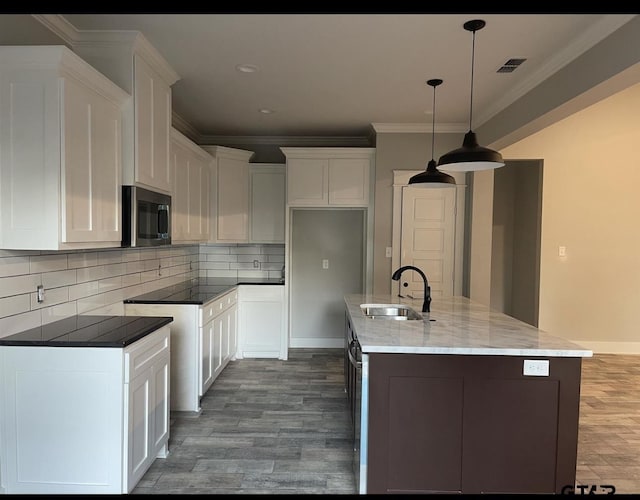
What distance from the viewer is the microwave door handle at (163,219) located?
9.60 feet

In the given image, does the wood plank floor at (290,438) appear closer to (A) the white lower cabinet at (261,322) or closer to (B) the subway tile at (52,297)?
(A) the white lower cabinet at (261,322)

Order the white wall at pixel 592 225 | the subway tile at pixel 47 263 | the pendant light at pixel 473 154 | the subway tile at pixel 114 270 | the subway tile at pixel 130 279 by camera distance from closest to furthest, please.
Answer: the subway tile at pixel 47 263
the pendant light at pixel 473 154
the subway tile at pixel 114 270
the subway tile at pixel 130 279
the white wall at pixel 592 225

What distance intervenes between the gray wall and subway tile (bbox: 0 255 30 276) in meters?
3.42

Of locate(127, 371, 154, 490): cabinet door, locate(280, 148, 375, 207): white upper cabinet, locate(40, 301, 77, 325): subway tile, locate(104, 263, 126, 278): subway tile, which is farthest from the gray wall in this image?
locate(40, 301, 77, 325): subway tile

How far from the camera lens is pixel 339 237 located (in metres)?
5.32

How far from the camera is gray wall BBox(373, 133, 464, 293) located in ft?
15.1

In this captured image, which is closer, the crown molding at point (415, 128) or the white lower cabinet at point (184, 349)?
the white lower cabinet at point (184, 349)

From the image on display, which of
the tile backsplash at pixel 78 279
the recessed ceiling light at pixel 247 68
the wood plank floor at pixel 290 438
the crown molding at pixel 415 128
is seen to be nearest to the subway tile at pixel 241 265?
the tile backsplash at pixel 78 279

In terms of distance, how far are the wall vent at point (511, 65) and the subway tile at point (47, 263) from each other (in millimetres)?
3300

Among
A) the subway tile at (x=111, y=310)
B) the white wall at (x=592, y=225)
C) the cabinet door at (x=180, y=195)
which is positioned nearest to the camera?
the subway tile at (x=111, y=310)

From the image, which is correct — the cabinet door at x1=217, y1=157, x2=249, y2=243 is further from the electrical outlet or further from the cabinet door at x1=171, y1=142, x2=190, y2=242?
the electrical outlet

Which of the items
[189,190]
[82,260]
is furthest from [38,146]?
[189,190]

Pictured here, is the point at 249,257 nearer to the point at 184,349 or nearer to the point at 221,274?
the point at 221,274

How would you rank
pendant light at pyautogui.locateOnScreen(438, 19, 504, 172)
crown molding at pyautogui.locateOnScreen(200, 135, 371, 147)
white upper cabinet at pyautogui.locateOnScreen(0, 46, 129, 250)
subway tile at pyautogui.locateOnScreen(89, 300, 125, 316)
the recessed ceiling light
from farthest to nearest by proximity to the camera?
crown molding at pyautogui.locateOnScreen(200, 135, 371, 147), the recessed ceiling light, subway tile at pyautogui.locateOnScreen(89, 300, 125, 316), pendant light at pyautogui.locateOnScreen(438, 19, 504, 172), white upper cabinet at pyautogui.locateOnScreen(0, 46, 129, 250)
